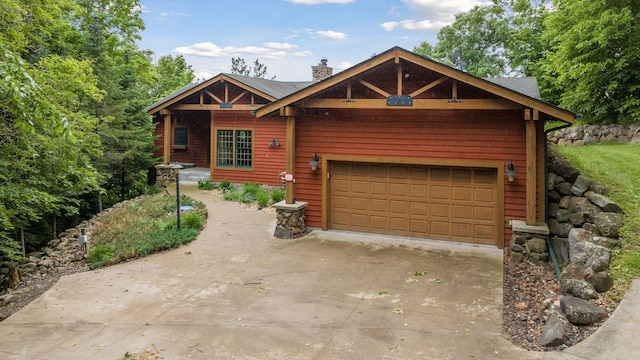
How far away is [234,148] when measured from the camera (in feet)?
58.4

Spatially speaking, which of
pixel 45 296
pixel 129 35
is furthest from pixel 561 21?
pixel 129 35

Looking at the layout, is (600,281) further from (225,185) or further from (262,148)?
(225,185)

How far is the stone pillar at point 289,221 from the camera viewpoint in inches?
416

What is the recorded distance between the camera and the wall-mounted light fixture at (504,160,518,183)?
9.12m

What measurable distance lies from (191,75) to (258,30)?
9649 mm

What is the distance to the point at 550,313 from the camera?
553cm

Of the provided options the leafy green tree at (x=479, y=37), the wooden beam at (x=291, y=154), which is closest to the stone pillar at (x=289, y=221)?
the wooden beam at (x=291, y=154)

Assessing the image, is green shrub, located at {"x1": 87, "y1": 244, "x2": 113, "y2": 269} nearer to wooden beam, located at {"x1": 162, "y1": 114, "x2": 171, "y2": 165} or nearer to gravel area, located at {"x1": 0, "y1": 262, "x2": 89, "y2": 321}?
gravel area, located at {"x1": 0, "y1": 262, "x2": 89, "y2": 321}

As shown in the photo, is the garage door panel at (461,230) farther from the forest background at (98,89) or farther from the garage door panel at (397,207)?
the forest background at (98,89)

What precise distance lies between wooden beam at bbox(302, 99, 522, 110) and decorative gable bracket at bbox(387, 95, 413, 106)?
0.07m

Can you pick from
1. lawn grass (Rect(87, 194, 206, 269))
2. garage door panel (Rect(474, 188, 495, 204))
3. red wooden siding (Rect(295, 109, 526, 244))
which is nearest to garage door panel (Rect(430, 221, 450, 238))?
garage door panel (Rect(474, 188, 495, 204))

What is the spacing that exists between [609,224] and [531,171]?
1.93 meters

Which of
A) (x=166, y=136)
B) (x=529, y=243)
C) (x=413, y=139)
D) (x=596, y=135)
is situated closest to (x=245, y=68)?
(x=166, y=136)

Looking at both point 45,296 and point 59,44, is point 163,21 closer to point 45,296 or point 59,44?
point 59,44
